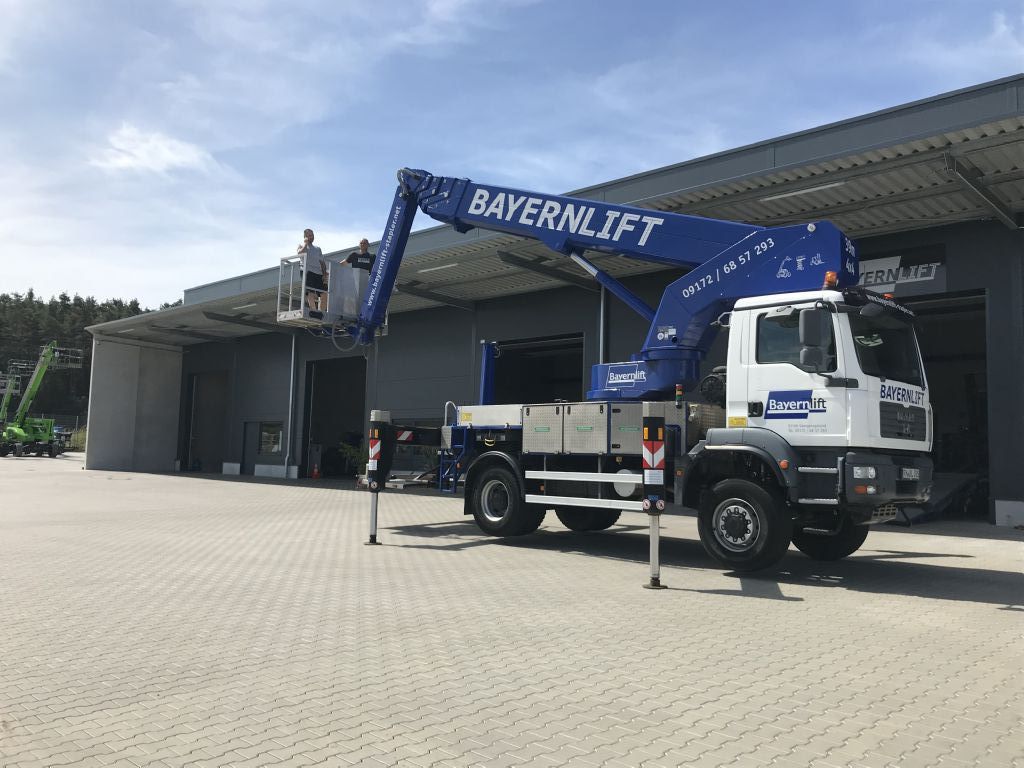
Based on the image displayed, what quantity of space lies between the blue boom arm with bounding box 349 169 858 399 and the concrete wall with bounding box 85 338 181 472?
2528 centimetres

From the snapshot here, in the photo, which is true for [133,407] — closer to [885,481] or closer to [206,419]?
[206,419]

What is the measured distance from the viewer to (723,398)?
29.8ft

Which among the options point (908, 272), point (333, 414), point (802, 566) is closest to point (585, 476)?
point (802, 566)

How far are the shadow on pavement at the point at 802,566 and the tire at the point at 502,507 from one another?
240 mm

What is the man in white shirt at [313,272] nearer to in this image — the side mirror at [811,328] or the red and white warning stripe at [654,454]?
the red and white warning stripe at [654,454]

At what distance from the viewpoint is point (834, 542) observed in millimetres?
9727

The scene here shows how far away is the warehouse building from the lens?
42.5 ft

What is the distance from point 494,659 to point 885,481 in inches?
188

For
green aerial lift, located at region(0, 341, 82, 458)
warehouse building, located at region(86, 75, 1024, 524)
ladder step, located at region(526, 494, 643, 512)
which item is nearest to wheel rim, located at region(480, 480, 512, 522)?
ladder step, located at region(526, 494, 643, 512)

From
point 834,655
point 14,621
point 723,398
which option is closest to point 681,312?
point 723,398

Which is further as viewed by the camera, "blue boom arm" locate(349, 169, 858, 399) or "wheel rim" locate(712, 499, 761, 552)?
"blue boom arm" locate(349, 169, 858, 399)

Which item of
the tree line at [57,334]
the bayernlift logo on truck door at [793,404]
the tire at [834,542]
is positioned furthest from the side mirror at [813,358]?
the tree line at [57,334]

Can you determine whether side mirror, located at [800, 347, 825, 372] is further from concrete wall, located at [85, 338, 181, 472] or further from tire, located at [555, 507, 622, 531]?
concrete wall, located at [85, 338, 181, 472]

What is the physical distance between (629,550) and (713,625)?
176 inches
